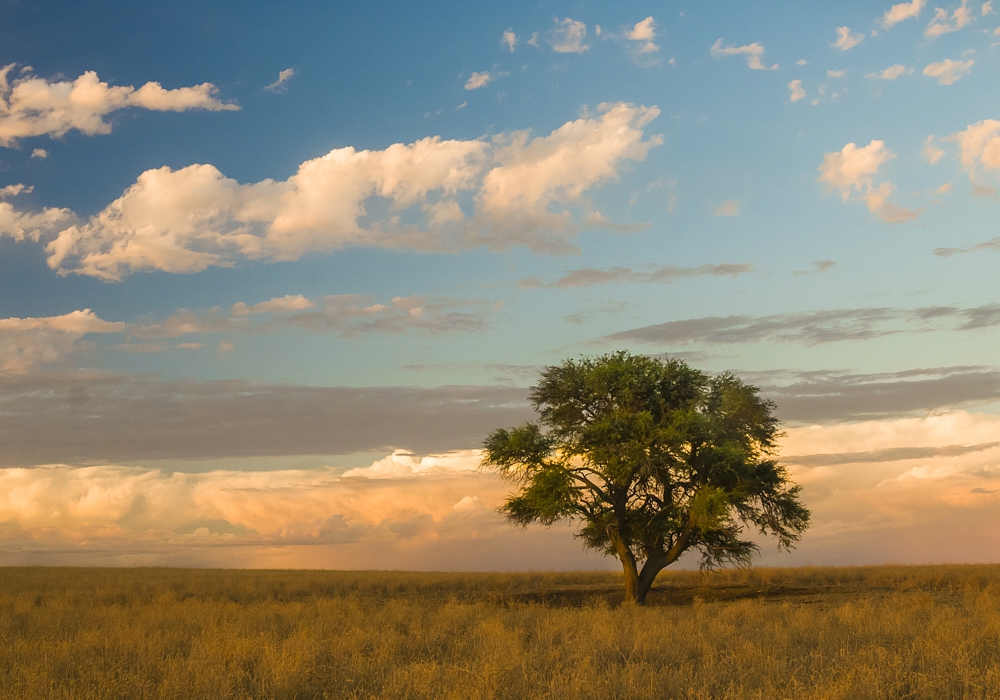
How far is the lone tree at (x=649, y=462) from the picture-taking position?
105ft

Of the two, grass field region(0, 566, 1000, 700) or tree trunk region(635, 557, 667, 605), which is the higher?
grass field region(0, 566, 1000, 700)

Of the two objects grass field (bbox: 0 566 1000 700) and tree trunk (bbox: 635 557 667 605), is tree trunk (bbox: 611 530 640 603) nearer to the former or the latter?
tree trunk (bbox: 635 557 667 605)

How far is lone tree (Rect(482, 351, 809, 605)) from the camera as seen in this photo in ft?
105

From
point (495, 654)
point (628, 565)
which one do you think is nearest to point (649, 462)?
point (628, 565)

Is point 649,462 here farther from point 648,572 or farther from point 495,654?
point 495,654

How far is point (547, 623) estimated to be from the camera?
19375 mm

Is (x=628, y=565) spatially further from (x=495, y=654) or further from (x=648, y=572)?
(x=495, y=654)

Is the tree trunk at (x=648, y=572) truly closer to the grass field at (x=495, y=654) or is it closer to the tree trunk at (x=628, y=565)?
the tree trunk at (x=628, y=565)

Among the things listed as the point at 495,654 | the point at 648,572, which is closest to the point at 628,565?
the point at 648,572

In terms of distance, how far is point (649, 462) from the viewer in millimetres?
31359

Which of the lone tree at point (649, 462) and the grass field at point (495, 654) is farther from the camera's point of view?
the lone tree at point (649, 462)

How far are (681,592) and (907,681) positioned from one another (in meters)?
26.9

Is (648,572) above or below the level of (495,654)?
below

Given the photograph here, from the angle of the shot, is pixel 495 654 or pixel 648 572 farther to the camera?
pixel 648 572
